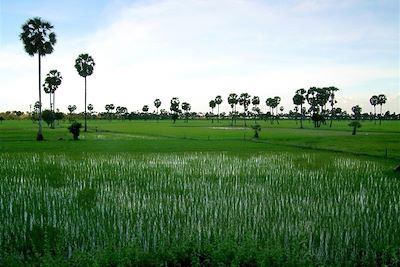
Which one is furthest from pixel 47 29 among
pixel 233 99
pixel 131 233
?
pixel 233 99

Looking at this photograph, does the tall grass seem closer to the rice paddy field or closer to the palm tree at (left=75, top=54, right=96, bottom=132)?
the rice paddy field

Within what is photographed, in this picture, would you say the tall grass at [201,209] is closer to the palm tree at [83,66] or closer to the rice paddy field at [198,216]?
the rice paddy field at [198,216]

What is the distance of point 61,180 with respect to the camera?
20.8 m

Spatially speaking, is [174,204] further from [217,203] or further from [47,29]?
[47,29]

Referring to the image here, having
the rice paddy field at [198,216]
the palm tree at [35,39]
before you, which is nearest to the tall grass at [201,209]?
the rice paddy field at [198,216]

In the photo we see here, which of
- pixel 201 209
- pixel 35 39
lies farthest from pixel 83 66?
pixel 201 209

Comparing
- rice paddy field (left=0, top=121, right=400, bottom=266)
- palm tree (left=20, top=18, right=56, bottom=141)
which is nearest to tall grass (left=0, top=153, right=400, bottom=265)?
rice paddy field (left=0, top=121, right=400, bottom=266)

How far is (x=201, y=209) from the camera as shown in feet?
47.1

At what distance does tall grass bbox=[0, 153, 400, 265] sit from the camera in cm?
1059

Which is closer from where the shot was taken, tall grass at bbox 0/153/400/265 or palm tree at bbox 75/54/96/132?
tall grass at bbox 0/153/400/265

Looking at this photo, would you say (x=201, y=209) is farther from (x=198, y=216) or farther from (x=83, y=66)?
(x=83, y=66)

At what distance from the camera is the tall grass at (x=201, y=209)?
417 inches

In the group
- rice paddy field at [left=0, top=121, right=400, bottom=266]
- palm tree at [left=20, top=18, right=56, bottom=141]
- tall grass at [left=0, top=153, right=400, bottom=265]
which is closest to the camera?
rice paddy field at [left=0, top=121, right=400, bottom=266]

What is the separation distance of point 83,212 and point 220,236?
5084 millimetres
